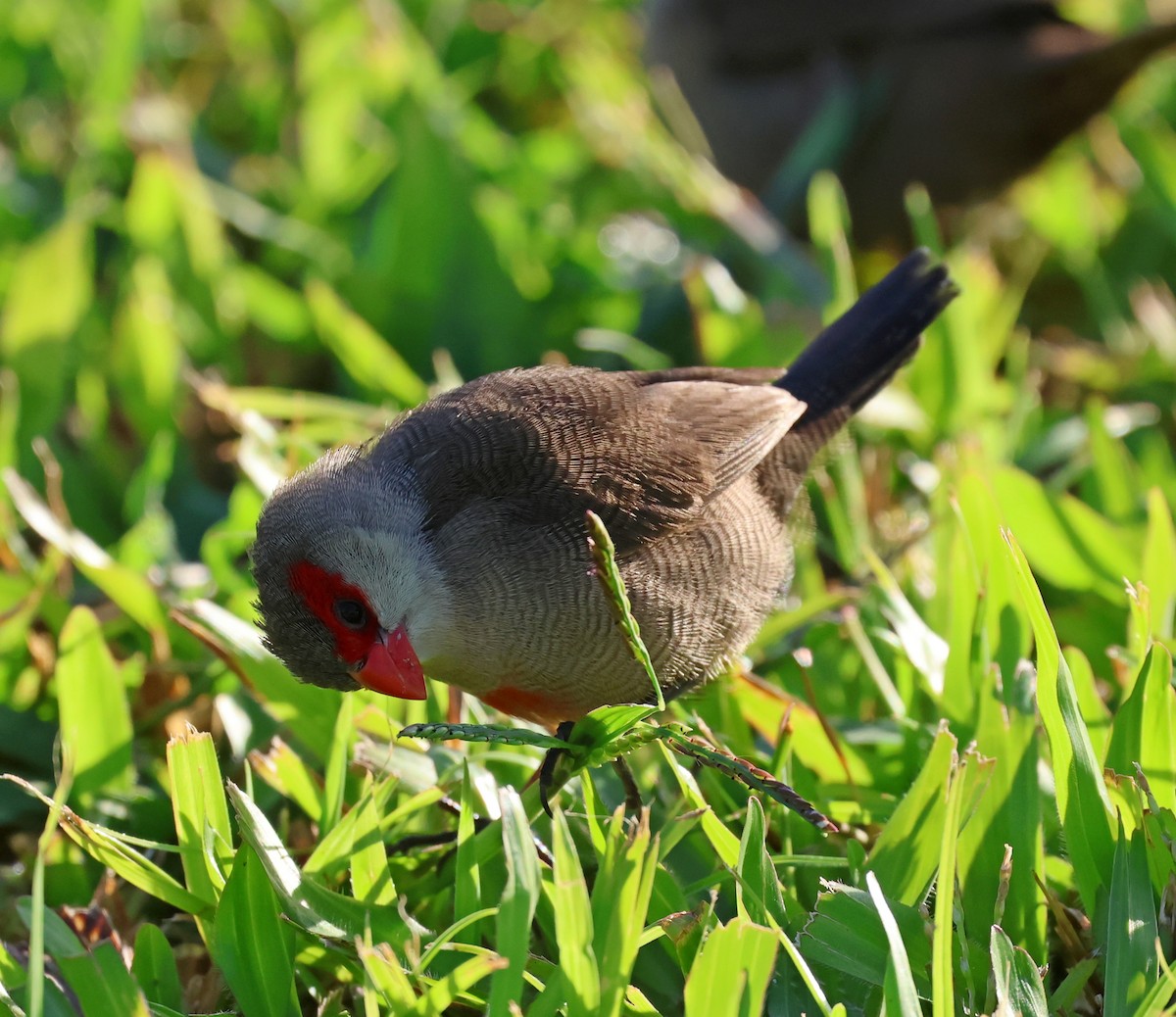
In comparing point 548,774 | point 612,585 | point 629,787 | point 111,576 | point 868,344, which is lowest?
point 629,787

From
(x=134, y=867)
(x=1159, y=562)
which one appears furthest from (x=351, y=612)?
(x=1159, y=562)

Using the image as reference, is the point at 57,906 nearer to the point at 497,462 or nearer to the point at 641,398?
the point at 497,462

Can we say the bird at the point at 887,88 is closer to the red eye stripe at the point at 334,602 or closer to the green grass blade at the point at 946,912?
the red eye stripe at the point at 334,602

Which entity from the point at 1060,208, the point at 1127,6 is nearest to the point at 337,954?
the point at 1060,208

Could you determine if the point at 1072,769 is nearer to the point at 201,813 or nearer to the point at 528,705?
the point at 528,705

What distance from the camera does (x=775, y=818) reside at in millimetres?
2107

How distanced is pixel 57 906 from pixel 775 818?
1.18 metres

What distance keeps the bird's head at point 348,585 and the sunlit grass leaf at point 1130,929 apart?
1064mm

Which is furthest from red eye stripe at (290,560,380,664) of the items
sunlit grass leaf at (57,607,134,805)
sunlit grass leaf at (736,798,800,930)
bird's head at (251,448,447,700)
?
sunlit grass leaf at (736,798,800,930)

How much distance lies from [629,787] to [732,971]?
62cm

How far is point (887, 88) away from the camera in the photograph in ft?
14.7

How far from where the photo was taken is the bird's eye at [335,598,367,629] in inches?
81.4

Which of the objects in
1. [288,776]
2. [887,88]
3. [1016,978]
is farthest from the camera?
[887,88]

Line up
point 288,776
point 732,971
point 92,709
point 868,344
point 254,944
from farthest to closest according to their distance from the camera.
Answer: point 868,344
point 92,709
point 288,776
point 254,944
point 732,971
